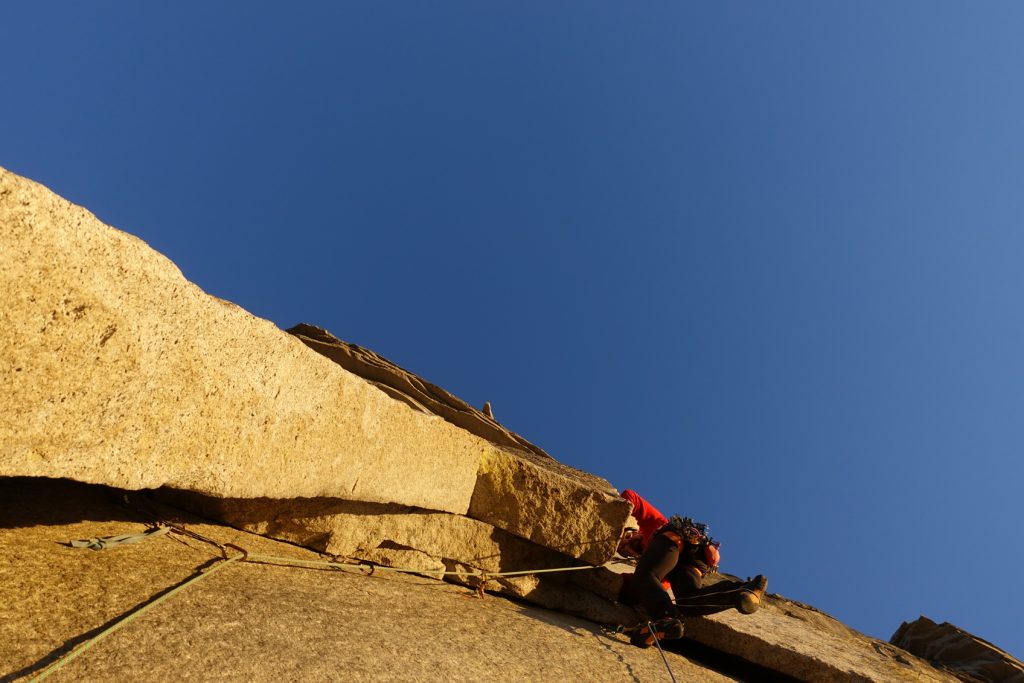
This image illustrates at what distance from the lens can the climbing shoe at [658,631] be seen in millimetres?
4699

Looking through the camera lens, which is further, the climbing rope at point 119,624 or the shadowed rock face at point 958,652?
the shadowed rock face at point 958,652

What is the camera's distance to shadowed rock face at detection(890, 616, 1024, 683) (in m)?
7.69

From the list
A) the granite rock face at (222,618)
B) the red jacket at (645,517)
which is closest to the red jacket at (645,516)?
the red jacket at (645,517)

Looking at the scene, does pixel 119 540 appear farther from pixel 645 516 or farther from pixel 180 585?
pixel 645 516

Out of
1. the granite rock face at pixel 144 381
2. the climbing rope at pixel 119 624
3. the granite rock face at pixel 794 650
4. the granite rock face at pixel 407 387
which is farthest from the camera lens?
the granite rock face at pixel 407 387

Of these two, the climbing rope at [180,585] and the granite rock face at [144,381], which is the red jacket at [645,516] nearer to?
the climbing rope at [180,585]

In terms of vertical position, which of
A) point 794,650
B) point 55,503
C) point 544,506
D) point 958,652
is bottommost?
point 55,503

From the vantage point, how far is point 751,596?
15.5ft

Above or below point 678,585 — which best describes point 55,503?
below

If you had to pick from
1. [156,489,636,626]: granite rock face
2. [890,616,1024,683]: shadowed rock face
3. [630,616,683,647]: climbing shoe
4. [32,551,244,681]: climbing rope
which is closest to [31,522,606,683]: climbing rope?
[32,551,244,681]: climbing rope

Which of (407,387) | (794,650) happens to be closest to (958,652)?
(794,650)

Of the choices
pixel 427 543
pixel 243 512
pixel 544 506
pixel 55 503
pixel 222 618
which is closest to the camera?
pixel 222 618

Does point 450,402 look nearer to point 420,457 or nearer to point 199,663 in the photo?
point 420,457

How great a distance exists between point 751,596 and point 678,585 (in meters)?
0.73
